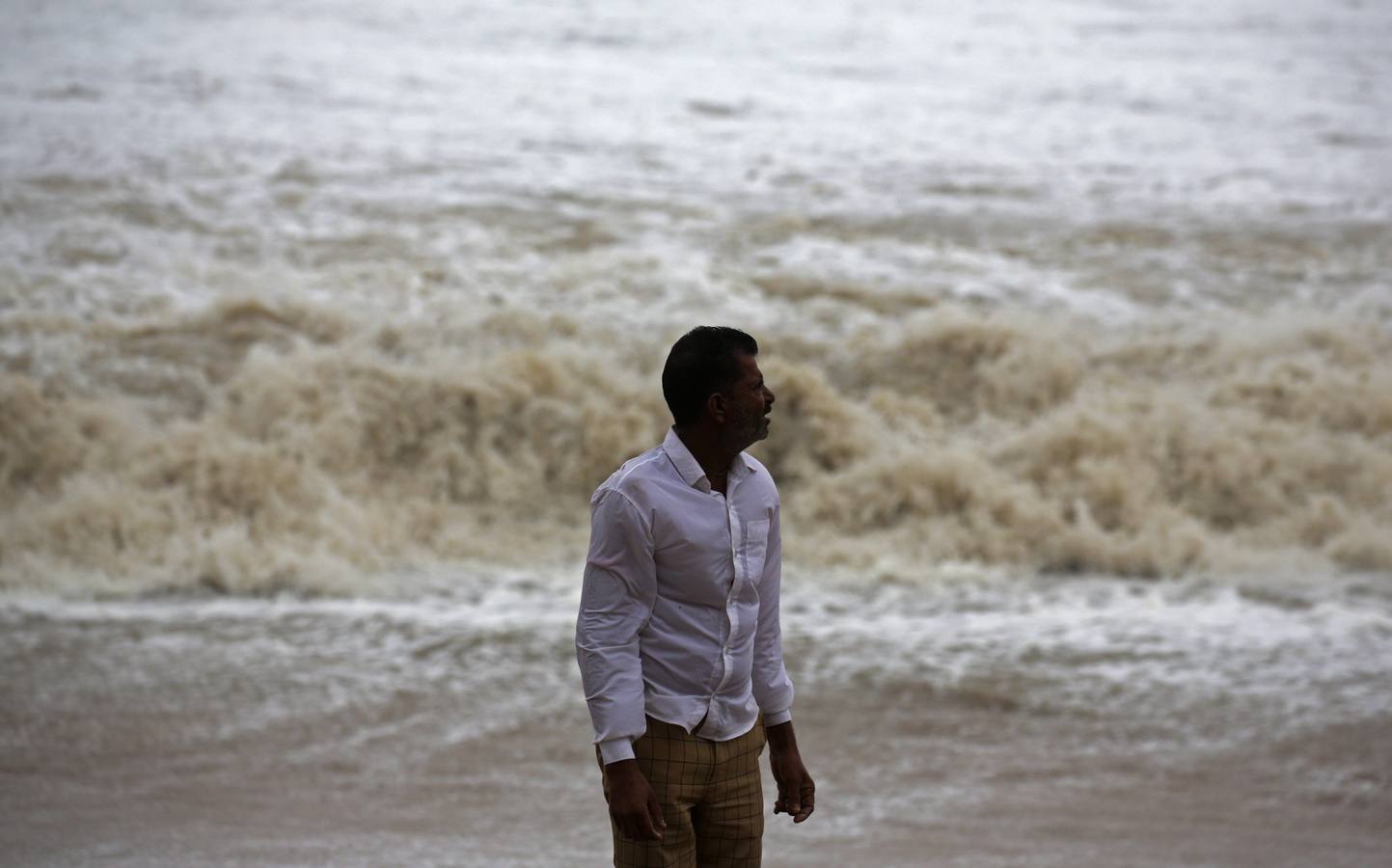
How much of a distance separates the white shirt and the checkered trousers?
0.03 m

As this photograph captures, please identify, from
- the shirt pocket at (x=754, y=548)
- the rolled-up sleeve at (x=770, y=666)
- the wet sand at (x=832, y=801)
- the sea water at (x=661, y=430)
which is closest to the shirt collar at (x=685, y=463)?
the shirt pocket at (x=754, y=548)

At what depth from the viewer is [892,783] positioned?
5441 mm

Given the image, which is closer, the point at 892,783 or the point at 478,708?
the point at 892,783

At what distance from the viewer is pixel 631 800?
2.27 metres

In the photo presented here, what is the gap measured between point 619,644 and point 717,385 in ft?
1.49

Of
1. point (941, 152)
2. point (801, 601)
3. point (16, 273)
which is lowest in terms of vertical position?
point (801, 601)

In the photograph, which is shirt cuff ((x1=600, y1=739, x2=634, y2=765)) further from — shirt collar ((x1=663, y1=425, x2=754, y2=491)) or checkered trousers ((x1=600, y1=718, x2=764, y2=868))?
shirt collar ((x1=663, y1=425, x2=754, y2=491))

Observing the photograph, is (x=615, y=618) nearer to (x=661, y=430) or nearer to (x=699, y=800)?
(x=699, y=800)

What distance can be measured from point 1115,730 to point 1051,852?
58.1 inches

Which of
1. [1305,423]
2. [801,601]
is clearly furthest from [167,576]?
[1305,423]

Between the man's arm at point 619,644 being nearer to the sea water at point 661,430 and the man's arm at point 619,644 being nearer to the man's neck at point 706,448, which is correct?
the man's neck at point 706,448

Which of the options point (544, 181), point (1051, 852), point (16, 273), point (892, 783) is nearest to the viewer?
point (1051, 852)

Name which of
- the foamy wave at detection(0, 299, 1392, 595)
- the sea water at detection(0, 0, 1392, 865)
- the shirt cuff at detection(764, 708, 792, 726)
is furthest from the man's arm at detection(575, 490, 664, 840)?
the foamy wave at detection(0, 299, 1392, 595)

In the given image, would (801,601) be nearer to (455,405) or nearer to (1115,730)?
(1115,730)
